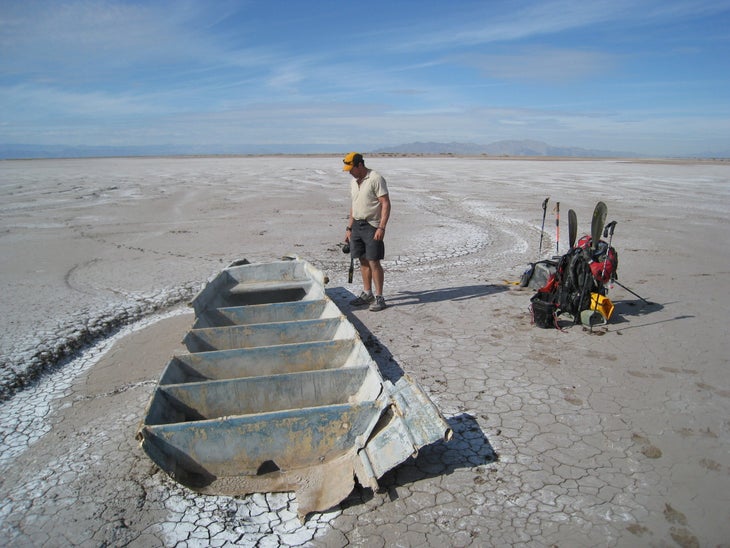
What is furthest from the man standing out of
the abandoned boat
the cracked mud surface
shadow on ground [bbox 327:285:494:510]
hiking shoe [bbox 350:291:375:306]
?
shadow on ground [bbox 327:285:494:510]

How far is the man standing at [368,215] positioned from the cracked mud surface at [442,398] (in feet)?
2.49

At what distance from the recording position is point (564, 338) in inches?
232

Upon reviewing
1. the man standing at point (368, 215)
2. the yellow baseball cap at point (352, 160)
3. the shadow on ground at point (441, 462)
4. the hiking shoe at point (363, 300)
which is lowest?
the shadow on ground at point (441, 462)

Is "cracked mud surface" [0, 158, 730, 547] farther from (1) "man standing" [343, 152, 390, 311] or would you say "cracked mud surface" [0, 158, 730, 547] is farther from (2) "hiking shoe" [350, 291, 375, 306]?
(1) "man standing" [343, 152, 390, 311]

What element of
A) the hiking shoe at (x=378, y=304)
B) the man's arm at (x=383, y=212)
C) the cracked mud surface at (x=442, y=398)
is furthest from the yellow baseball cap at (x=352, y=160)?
the cracked mud surface at (x=442, y=398)

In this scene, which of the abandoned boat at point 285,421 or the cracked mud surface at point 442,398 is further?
the abandoned boat at point 285,421

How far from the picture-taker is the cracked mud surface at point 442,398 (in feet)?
10.4

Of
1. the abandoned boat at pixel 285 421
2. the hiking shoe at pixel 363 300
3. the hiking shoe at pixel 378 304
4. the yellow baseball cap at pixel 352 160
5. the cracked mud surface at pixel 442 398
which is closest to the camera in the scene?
the cracked mud surface at pixel 442 398

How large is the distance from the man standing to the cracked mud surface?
76 centimetres

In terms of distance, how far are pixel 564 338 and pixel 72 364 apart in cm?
543

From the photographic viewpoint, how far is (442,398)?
4.62 metres

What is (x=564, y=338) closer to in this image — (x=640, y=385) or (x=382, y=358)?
(x=640, y=385)

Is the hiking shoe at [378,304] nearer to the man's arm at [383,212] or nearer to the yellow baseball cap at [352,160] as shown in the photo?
the man's arm at [383,212]

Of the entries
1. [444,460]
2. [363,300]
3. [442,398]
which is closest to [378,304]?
[363,300]
